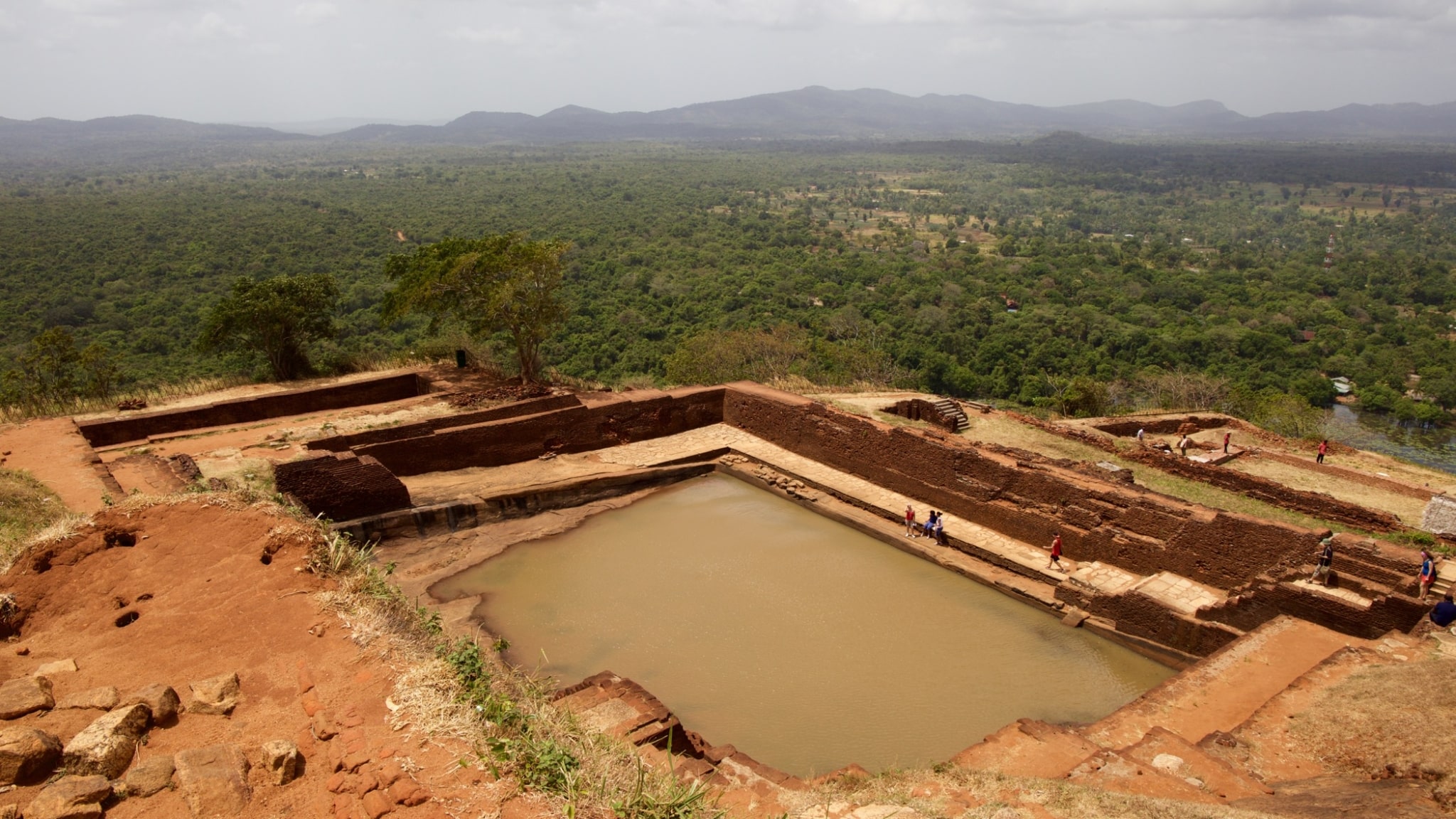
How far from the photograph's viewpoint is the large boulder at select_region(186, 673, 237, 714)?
15.1ft

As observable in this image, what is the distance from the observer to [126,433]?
1220cm

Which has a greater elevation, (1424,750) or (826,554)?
(1424,750)

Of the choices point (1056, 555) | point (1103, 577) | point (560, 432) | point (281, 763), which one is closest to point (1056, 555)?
point (1056, 555)

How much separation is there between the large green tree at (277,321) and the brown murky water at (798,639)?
333 inches

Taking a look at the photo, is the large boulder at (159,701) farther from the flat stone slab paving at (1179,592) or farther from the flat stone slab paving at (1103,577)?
the flat stone slab paving at (1179,592)

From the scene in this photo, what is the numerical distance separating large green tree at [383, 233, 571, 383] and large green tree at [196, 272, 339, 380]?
175cm

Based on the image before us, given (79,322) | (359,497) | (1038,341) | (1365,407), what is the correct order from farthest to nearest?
1. (1038,341)
2. (1365,407)
3. (79,322)
4. (359,497)

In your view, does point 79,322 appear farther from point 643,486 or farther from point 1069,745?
point 1069,745

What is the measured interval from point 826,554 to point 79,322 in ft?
98.1

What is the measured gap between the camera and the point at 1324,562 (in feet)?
25.4

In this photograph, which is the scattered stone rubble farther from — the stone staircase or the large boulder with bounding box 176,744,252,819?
the stone staircase

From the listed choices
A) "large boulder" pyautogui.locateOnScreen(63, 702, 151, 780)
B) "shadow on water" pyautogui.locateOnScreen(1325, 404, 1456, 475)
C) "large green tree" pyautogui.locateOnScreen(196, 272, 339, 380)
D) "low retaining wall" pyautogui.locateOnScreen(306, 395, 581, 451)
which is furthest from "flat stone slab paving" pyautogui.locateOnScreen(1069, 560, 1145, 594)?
"shadow on water" pyautogui.locateOnScreen(1325, 404, 1456, 475)

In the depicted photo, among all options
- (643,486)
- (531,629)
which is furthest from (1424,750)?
(643,486)

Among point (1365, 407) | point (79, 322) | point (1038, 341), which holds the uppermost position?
point (79, 322)
